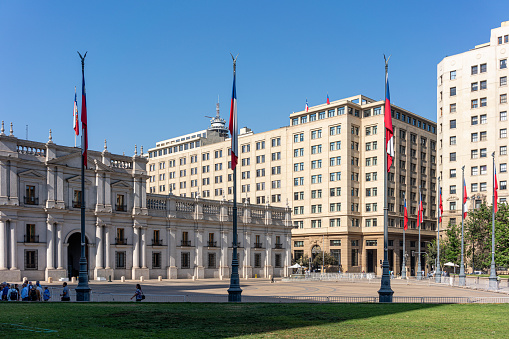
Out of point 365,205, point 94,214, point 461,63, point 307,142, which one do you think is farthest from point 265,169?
point 94,214

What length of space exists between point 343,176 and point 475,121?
28.6 meters

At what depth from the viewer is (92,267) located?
70688 mm

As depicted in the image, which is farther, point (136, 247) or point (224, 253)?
point (224, 253)

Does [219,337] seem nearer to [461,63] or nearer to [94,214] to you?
[94,214]

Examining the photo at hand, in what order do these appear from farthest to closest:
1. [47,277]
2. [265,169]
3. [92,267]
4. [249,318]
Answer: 1. [265,169]
2. [92,267]
3. [47,277]
4. [249,318]

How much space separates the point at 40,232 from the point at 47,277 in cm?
554

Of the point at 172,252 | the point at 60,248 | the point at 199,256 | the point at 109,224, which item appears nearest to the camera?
the point at 60,248

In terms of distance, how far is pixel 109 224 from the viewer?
72.9 m

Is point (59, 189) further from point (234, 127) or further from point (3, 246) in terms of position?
point (234, 127)

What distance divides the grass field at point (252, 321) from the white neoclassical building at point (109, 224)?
135 ft

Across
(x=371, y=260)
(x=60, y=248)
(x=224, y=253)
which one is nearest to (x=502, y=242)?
(x=224, y=253)

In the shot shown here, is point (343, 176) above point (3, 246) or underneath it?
above

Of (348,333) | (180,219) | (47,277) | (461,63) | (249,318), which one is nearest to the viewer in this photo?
(348,333)

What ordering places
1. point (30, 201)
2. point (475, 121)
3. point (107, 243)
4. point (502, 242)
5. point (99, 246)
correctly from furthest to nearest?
point (475, 121)
point (502, 242)
point (107, 243)
point (99, 246)
point (30, 201)
